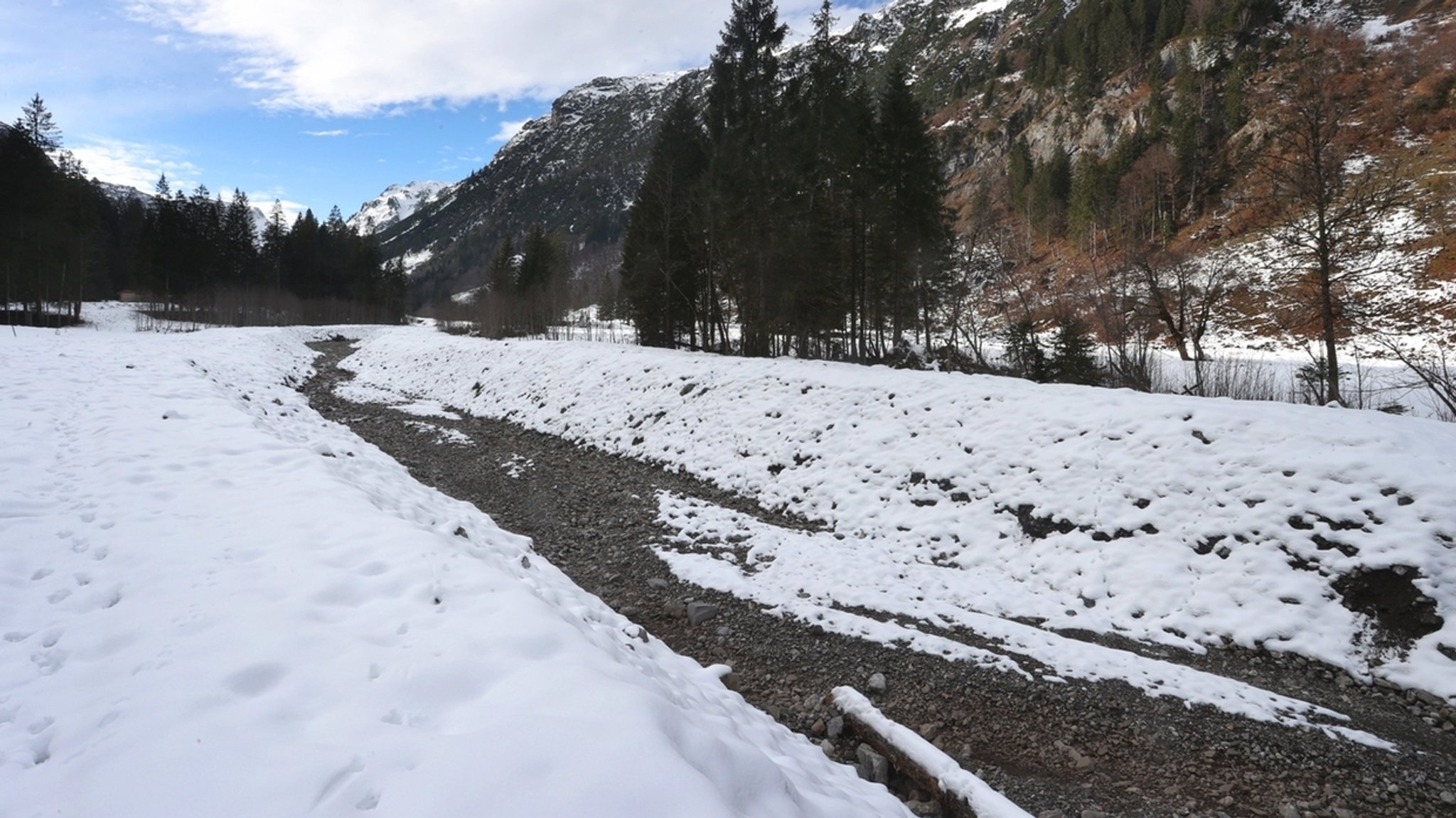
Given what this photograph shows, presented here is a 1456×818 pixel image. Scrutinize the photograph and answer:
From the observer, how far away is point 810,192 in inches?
800

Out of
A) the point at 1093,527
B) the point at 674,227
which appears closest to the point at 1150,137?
the point at 674,227

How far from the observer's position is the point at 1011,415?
9875 mm

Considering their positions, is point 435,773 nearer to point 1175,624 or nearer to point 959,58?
point 1175,624

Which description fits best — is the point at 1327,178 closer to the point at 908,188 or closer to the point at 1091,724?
the point at 908,188

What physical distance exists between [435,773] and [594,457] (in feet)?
38.0

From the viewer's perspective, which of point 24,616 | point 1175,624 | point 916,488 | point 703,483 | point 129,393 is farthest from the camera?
point 703,483

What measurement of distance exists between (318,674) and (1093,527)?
343 inches

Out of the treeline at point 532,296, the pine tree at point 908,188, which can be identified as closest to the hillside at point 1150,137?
the pine tree at point 908,188

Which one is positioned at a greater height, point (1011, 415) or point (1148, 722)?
point (1011, 415)

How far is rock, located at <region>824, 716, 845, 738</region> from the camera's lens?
476 centimetres

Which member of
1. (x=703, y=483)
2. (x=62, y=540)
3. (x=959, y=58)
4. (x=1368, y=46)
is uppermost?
(x=959, y=58)

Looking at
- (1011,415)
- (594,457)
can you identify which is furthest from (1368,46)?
Answer: (594,457)

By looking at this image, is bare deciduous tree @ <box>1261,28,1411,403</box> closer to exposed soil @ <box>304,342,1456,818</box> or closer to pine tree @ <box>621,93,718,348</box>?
exposed soil @ <box>304,342,1456,818</box>

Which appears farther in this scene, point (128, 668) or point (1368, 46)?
point (1368, 46)
